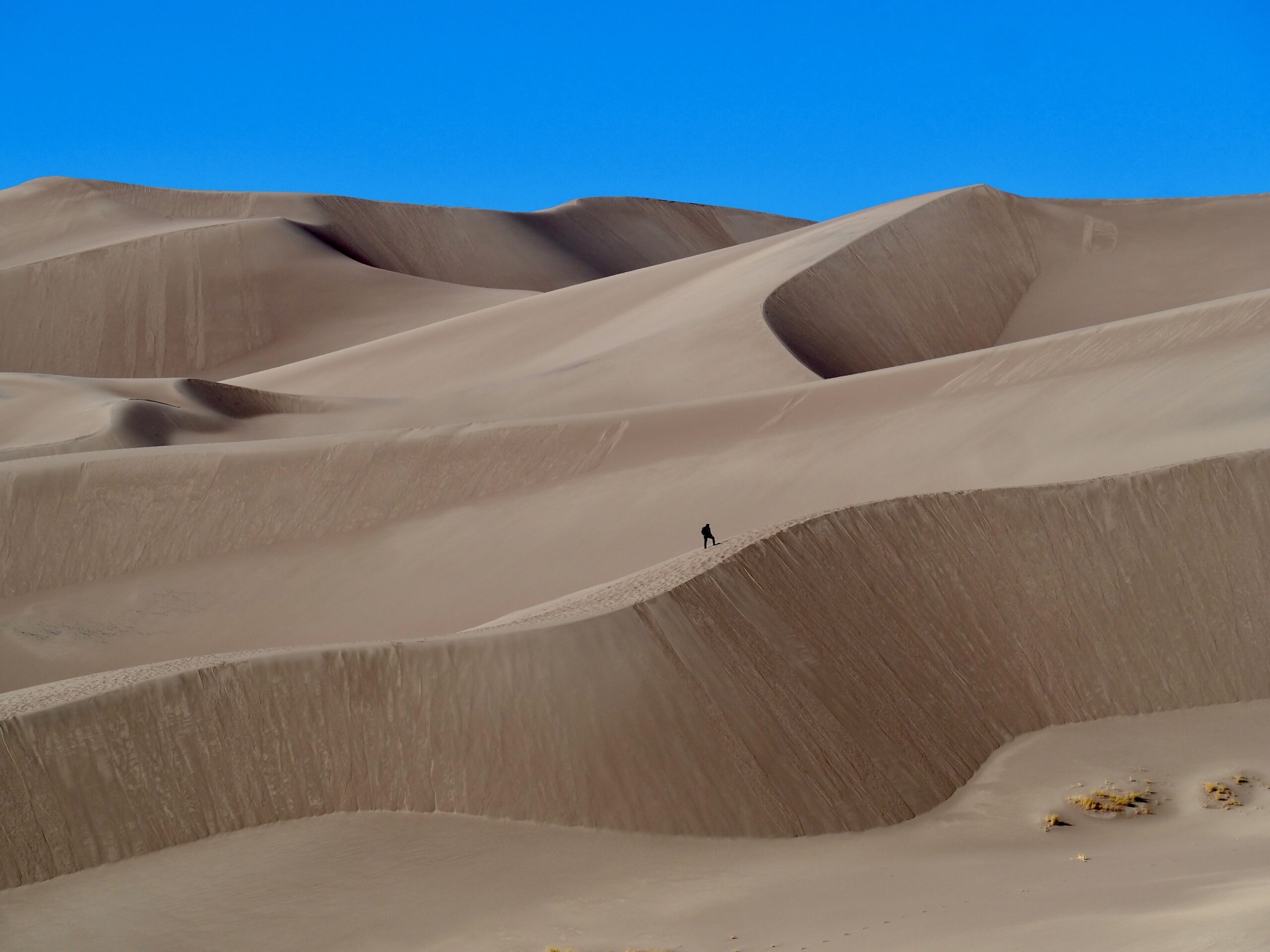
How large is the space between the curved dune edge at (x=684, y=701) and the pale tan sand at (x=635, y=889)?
0.27 metres

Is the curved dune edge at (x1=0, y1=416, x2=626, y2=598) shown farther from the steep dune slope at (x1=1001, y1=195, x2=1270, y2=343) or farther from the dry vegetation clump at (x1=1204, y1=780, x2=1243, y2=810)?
the steep dune slope at (x1=1001, y1=195, x2=1270, y2=343)

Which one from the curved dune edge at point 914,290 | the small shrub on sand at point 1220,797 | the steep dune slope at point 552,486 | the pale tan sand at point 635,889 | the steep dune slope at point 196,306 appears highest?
the steep dune slope at point 196,306

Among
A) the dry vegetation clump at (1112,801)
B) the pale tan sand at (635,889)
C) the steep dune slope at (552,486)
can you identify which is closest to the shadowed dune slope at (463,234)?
the steep dune slope at (552,486)

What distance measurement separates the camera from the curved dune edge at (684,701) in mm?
8586

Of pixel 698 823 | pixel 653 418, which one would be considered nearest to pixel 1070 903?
pixel 698 823

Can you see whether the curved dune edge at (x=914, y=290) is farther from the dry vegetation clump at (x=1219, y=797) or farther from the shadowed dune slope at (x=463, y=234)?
the shadowed dune slope at (x=463, y=234)

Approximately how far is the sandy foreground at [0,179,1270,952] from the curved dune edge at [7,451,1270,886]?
3cm

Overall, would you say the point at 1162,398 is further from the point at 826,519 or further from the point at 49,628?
the point at 49,628

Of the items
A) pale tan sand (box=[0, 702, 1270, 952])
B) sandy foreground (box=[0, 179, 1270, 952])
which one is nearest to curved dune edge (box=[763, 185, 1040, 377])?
sandy foreground (box=[0, 179, 1270, 952])

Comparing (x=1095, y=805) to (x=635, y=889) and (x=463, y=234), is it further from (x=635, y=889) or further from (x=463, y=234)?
(x=463, y=234)

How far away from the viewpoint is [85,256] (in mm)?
50469

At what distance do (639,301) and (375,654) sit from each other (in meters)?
25.3

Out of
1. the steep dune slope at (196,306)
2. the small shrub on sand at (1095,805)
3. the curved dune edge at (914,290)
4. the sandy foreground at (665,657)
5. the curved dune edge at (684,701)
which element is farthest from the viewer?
the steep dune slope at (196,306)

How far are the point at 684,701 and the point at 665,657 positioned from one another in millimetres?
384
